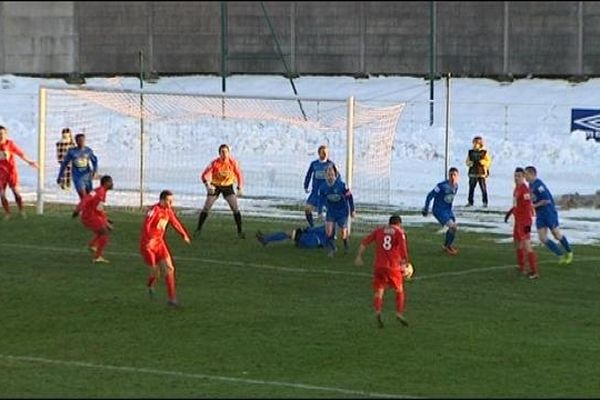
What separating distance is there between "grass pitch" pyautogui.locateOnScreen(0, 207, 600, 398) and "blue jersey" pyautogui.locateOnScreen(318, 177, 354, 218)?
3.00ft

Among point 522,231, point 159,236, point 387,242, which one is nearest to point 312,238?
point 522,231

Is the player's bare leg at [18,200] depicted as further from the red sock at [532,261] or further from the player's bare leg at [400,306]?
the player's bare leg at [400,306]

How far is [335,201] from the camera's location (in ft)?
98.1

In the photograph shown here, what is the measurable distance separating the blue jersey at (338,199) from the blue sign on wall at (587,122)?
1705 cm

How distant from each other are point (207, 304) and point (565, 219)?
45.4 feet

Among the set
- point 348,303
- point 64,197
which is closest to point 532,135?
point 64,197

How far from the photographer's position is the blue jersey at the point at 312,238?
102 feet

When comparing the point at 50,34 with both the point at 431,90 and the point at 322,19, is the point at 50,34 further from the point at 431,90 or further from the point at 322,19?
the point at 431,90

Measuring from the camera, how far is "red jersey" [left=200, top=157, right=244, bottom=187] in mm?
31906

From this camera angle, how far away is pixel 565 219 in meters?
37.1

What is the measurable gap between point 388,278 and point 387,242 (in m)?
0.51

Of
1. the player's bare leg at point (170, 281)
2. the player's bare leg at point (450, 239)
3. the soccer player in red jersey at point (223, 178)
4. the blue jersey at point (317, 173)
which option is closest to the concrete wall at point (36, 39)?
the soccer player in red jersey at point (223, 178)

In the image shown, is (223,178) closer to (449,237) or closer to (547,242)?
(449,237)

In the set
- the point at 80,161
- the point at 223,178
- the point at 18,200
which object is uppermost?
the point at 80,161
